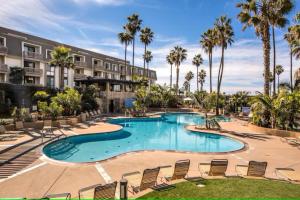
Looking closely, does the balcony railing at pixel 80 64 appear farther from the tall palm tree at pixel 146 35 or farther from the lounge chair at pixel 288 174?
the lounge chair at pixel 288 174

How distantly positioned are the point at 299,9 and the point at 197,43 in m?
21.2

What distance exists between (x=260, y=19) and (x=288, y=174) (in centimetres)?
1968

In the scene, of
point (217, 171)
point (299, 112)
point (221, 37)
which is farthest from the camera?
point (221, 37)

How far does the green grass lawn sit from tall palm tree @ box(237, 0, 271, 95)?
59.3ft

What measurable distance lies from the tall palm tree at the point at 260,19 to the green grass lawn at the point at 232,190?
59.3 ft

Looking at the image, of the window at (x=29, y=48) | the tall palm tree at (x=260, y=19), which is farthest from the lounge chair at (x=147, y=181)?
the window at (x=29, y=48)

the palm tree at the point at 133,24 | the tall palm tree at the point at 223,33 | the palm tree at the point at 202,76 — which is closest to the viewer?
the tall palm tree at the point at 223,33

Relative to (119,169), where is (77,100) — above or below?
above

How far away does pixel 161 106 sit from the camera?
4812 cm

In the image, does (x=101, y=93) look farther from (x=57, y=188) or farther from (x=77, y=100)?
(x=57, y=188)

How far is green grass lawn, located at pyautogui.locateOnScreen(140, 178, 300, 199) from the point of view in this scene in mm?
7965

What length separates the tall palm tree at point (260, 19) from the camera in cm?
2472

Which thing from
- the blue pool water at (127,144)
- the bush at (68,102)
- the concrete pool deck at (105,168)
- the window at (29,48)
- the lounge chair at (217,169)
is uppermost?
the window at (29,48)

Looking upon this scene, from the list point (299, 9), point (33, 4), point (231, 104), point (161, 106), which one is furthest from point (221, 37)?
point (33, 4)
